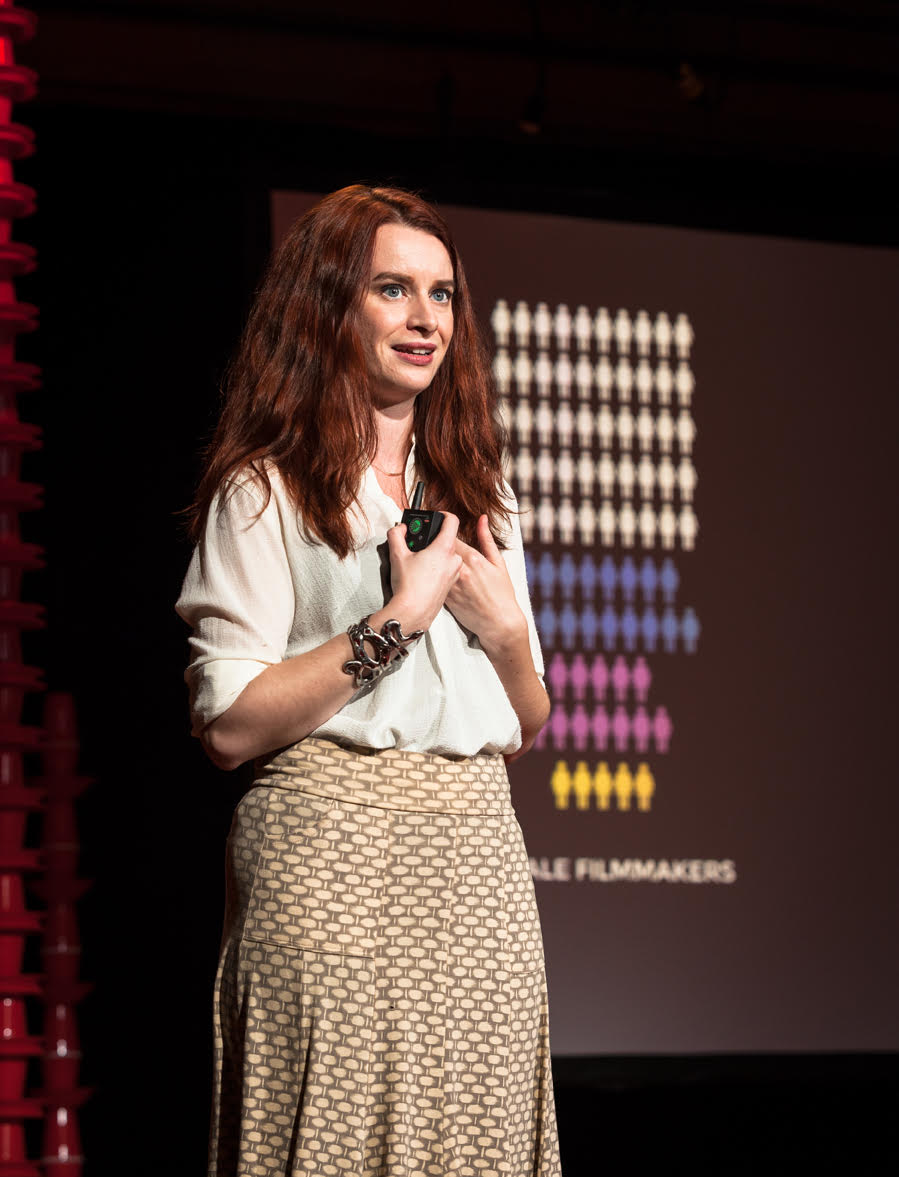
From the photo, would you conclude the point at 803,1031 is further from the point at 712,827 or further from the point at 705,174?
the point at 705,174

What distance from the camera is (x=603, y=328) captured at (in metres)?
3.74

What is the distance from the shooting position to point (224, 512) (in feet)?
4.83

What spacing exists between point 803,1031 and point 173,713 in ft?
6.09

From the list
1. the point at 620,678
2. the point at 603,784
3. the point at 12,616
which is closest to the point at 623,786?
the point at 603,784

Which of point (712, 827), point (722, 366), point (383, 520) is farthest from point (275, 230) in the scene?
point (383, 520)

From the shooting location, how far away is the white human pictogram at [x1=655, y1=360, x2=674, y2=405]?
3744 mm

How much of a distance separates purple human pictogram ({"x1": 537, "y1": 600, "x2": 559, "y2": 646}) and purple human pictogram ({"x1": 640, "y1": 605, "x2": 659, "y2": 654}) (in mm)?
239

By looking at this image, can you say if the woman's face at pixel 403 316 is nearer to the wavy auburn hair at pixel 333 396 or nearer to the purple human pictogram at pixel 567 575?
the wavy auburn hair at pixel 333 396

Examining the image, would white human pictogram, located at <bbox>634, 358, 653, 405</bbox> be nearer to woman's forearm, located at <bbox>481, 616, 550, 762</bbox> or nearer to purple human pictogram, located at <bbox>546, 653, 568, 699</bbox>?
purple human pictogram, located at <bbox>546, 653, 568, 699</bbox>

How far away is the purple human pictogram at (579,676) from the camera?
11.7 feet

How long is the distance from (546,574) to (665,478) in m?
0.44

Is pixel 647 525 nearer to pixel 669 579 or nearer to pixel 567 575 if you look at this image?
pixel 669 579

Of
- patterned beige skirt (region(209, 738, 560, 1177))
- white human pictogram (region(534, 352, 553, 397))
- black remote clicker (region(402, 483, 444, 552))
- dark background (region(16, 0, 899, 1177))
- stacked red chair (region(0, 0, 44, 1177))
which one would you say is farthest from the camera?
white human pictogram (region(534, 352, 553, 397))

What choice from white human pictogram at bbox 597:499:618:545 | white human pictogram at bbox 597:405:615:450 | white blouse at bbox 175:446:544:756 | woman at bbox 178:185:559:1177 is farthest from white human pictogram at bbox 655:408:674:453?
white blouse at bbox 175:446:544:756
